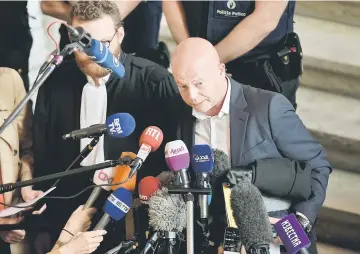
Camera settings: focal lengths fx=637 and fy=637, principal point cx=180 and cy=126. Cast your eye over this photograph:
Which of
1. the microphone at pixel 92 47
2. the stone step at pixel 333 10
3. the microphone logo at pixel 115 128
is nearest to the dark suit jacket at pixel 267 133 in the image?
the microphone logo at pixel 115 128

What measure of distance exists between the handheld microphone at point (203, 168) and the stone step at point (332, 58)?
1640 mm

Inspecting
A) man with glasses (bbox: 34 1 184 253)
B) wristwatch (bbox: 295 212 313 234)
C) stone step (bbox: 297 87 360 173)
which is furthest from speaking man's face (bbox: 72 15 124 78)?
stone step (bbox: 297 87 360 173)

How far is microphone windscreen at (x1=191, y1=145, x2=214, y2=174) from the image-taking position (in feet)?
6.44

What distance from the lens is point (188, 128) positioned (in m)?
2.29

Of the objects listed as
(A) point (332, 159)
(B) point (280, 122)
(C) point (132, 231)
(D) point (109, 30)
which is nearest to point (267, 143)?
(B) point (280, 122)

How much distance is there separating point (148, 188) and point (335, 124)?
150 centimetres

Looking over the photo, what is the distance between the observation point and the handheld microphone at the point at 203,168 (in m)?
1.96

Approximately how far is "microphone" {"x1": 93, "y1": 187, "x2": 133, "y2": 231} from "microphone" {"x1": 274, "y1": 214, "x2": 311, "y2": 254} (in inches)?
20.9

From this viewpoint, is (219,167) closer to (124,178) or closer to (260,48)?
(124,178)

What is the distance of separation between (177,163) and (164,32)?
1.80m

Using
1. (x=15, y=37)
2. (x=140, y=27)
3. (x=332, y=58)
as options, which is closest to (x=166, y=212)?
(x=140, y=27)

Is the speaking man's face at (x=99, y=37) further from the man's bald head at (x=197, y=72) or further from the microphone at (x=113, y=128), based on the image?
the microphone at (x=113, y=128)

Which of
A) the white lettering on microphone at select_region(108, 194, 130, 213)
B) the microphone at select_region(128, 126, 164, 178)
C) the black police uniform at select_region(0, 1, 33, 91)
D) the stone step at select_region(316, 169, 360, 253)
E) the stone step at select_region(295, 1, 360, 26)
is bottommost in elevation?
the stone step at select_region(316, 169, 360, 253)

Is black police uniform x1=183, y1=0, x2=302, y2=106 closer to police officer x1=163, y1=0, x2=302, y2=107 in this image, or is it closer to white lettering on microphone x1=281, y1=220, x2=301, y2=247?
police officer x1=163, y1=0, x2=302, y2=107
